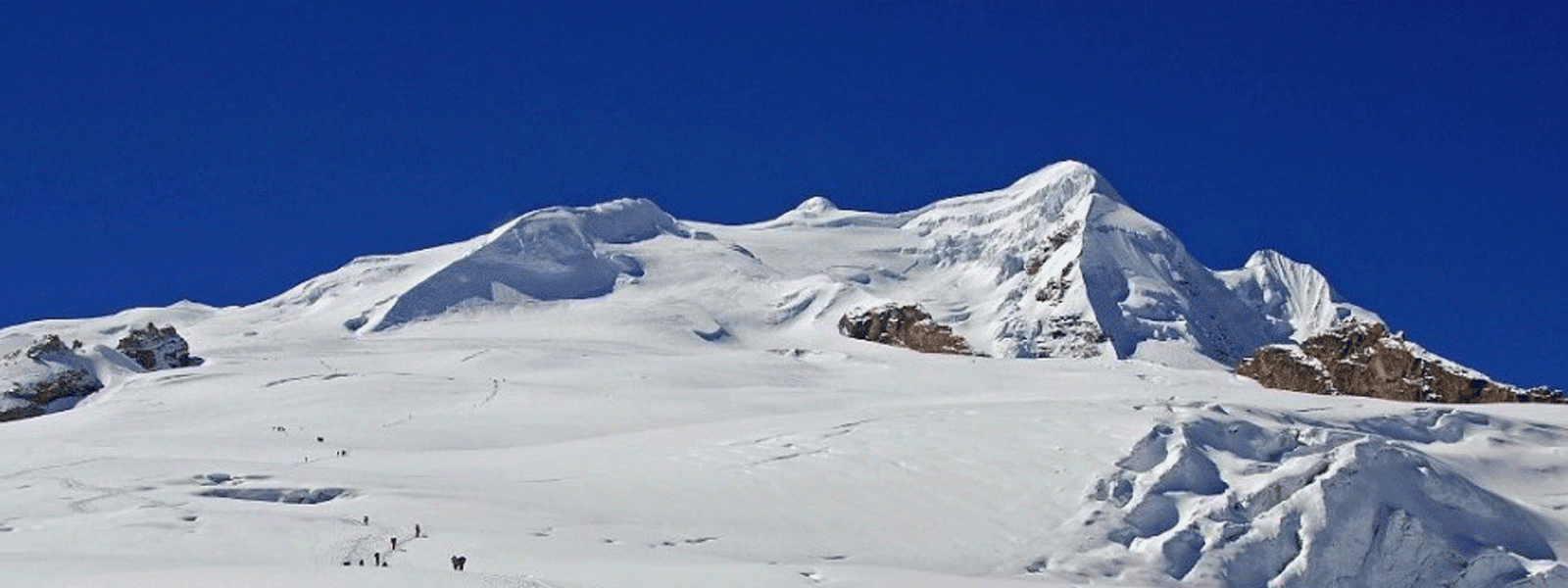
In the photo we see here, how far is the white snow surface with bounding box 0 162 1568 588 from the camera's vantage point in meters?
42.6

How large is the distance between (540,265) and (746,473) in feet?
230

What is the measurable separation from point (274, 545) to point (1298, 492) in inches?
1028

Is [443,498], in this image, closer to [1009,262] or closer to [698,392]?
[698,392]

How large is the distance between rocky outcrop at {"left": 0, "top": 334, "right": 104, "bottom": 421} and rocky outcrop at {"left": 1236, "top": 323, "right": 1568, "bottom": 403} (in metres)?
49.8

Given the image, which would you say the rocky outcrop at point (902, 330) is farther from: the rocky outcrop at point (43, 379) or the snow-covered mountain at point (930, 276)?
the rocky outcrop at point (43, 379)

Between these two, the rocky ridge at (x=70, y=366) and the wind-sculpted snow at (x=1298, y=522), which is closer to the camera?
the wind-sculpted snow at (x=1298, y=522)

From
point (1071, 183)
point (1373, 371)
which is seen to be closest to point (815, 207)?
point (1071, 183)

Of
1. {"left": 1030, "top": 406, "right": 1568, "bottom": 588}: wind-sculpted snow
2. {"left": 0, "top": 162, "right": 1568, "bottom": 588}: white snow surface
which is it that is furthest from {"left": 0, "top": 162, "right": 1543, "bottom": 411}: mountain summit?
{"left": 1030, "top": 406, "right": 1568, "bottom": 588}: wind-sculpted snow

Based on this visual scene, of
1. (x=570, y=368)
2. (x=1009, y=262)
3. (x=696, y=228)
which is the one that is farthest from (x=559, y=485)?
(x=696, y=228)

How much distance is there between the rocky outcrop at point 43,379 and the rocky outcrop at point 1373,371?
4976cm

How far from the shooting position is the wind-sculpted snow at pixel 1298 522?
49.9m

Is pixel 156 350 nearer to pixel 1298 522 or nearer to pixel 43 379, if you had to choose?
pixel 43 379

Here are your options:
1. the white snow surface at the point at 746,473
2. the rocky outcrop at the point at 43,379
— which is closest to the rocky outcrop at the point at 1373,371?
the white snow surface at the point at 746,473

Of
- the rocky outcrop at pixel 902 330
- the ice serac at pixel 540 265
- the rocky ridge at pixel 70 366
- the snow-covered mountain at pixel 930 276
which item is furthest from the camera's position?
the ice serac at pixel 540 265
